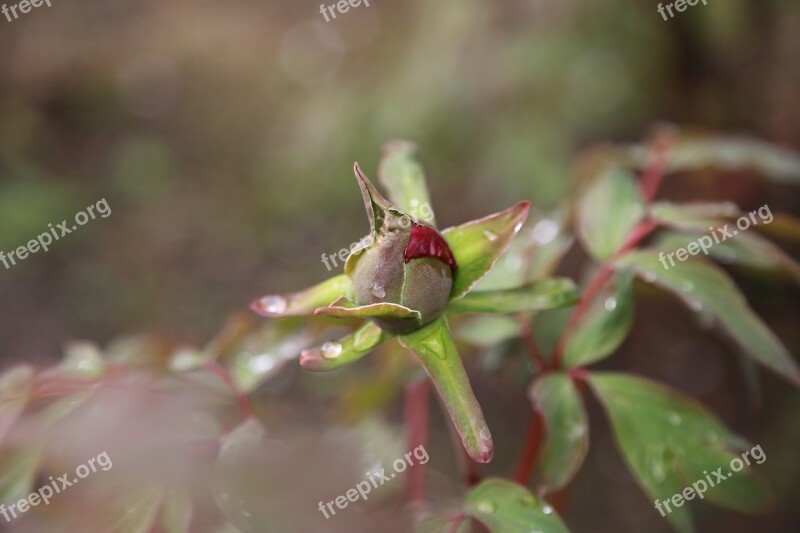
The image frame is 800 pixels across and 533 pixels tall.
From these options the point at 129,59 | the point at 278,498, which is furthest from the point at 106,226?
the point at 278,498

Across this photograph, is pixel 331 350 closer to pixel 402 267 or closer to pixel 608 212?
pixel 402 267

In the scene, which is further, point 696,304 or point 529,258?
point 529,258

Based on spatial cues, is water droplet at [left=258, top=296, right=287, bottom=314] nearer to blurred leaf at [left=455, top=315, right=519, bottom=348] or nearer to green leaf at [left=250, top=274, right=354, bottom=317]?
green leaf at [left=250, top=274, right=354, bottom=317]

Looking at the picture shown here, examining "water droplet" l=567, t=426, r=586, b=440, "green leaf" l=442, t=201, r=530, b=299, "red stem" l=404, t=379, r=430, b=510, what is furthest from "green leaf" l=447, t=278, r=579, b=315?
"red stem" l=404, t=379, r=430, b=510

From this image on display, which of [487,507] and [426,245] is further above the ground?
[426,245]

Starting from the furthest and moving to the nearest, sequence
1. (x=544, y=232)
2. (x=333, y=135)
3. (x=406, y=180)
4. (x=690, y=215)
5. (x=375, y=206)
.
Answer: (x=333, y=135), (x=544, y=232), (x=690, y=215), (x=406, y=180), (x=375, y=206)

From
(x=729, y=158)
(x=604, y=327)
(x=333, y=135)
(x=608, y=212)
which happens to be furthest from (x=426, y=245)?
(x=333, y=135)

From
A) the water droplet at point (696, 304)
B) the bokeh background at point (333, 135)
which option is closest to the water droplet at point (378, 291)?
the water droplet at point (696, 304)

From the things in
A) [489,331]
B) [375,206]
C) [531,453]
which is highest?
[375,206]
